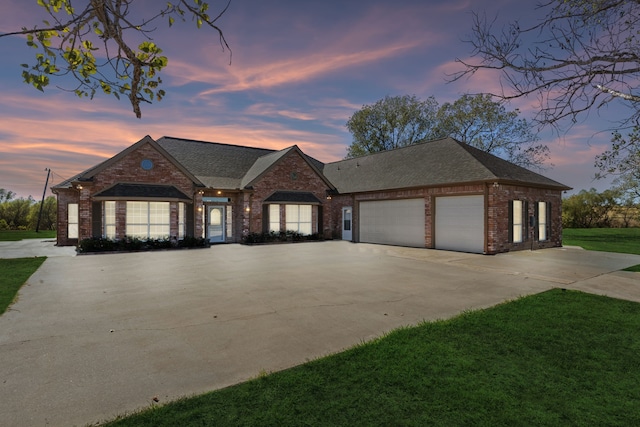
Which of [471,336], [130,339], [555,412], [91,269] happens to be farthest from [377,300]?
[91,269]

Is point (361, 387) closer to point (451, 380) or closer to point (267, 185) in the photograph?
point (451, 380)

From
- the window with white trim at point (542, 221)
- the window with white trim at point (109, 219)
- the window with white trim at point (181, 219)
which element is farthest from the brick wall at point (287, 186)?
the window with white trim at point (542, 221)

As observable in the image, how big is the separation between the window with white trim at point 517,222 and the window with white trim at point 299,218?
40.2ft

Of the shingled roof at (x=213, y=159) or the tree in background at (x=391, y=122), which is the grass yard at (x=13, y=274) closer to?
the shingled roof at (x=213, y=159)

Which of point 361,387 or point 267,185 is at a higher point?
point 267,185

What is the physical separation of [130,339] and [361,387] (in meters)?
3.50

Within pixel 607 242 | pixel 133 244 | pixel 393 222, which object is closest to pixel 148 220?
pixel 133 244

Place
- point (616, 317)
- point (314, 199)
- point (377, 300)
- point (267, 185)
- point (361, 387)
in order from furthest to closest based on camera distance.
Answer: point (314, 199), point (267, 185), point (377, 300), point (616, 317), point (361, 387)

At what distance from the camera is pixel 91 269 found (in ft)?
36.8

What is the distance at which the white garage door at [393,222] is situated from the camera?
18.1 metres

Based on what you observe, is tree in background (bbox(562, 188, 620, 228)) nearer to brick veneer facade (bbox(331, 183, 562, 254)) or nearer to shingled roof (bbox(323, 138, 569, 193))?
shingled roof (bbox(323, 138, 569, 193))

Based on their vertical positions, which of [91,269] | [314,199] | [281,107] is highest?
[281,107]

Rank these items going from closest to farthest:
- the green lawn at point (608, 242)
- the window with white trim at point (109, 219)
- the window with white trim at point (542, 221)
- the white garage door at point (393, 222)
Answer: the window with white trim at point (109, 219), the green lawn at point (608, 242), the window with white trim at point (542, 221), the white garage door at point (393, 222)

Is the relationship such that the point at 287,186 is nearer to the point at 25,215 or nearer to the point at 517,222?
the point at 517,222
